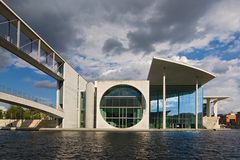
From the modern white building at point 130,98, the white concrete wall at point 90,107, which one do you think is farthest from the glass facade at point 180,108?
the white concrete wall at point 90,107

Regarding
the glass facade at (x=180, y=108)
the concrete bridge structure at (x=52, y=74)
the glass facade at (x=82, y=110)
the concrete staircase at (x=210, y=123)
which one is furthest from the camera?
the concrete staircase at (x=210, y=123)

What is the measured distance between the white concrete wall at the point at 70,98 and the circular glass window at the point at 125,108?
223 inches

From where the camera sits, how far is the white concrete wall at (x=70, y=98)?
63.1 metres

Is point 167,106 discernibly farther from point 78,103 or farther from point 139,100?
point 78,103

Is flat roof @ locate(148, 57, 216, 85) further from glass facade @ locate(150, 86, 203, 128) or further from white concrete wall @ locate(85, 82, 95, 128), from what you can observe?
white concrete wall @ locate(85, 82, 95, 128)

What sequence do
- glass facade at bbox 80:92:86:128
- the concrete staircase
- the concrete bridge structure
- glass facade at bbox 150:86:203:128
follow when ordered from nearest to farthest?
the concrete bridge structure, glass facade at bbox 80:92:86:128, glass facade at bbox 150:86:203:128, the concrete staircase

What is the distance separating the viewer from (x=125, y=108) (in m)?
68.2

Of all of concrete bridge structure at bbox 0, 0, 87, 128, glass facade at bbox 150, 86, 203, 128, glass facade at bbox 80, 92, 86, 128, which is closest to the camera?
concrete bridge structure at bbox 0, 0, 87, 128

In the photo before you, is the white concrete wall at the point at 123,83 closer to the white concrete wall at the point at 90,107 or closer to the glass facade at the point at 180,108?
the white concrete wall at the point at 90,107

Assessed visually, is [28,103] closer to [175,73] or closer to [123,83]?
[123,83]

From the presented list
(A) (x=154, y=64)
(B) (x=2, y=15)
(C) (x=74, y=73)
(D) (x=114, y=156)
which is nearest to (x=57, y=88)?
(C) (x=74, y=73)

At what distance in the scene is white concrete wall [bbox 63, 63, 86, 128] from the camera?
6308 centimetres

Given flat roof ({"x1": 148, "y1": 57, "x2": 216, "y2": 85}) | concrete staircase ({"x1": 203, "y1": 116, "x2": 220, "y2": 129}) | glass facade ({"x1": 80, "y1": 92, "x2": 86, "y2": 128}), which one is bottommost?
concrete staircase ({"x1": 203, "y1": 116, "x2": 220, "y2": 129})

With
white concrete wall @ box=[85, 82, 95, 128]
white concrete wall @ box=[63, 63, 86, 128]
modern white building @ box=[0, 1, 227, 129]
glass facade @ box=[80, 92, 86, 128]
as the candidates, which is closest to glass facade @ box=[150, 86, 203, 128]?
modern white building @ box=[0, 1, 227, 129]
